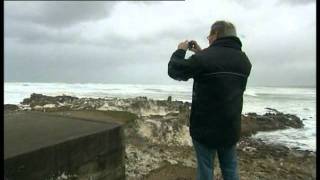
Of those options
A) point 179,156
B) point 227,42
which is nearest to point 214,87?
point 227,42

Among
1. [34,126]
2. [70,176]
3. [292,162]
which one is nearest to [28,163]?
[70,176]

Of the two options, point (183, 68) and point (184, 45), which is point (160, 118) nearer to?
point (184, 45)

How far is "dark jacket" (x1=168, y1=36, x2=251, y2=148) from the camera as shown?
3.26 metres

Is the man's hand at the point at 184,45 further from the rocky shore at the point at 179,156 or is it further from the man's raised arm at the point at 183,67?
the rocky shore at the point at 179,156

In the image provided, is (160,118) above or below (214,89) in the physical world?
below

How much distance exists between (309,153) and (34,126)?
11.0 m

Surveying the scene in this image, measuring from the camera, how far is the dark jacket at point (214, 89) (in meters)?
3.26

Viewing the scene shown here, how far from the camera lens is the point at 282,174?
9.47 m

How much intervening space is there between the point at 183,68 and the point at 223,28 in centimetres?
50

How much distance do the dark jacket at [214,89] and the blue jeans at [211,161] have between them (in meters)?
0.08

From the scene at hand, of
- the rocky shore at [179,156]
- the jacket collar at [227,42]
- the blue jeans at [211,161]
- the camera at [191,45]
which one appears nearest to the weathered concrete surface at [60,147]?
the blue jeans at [211,161]

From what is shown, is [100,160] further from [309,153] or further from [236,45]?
[309,153]

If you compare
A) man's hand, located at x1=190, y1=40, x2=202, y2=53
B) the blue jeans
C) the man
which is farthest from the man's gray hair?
the blue jeans

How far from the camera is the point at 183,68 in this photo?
3.21 meters
